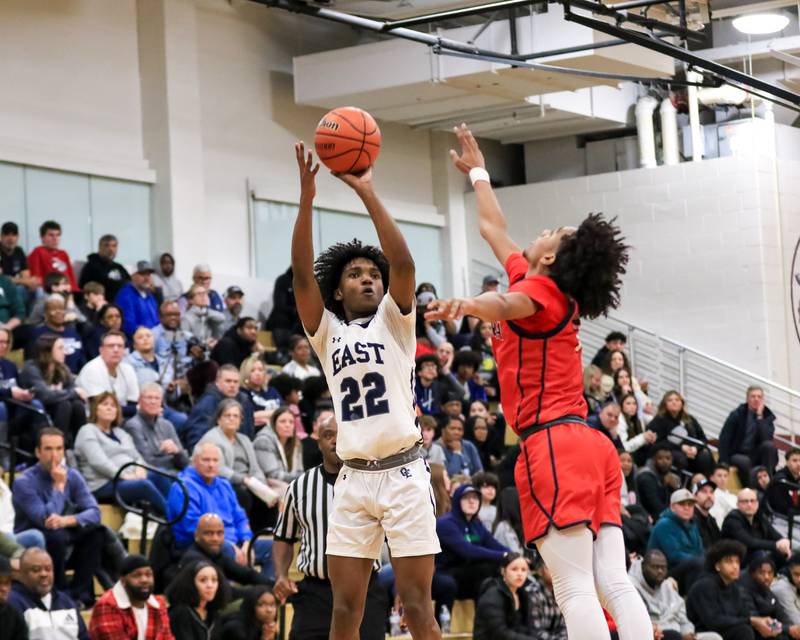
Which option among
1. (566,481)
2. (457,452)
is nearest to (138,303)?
(457,452)

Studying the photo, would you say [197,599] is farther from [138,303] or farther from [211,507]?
[138,303]

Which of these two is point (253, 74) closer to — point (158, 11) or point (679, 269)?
point (158, 11)

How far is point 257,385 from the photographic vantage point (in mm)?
12406

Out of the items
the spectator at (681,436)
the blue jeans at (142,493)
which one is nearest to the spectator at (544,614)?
the blue jeans at (142,493)

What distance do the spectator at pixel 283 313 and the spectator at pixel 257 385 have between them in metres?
2.61

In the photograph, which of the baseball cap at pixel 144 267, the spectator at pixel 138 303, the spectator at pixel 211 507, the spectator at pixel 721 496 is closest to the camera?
the spectator at pixel 211 507

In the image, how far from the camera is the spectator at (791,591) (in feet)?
39.8

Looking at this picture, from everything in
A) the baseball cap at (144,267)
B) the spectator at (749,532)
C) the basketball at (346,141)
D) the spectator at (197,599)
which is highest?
the baseball cap at (144,267)

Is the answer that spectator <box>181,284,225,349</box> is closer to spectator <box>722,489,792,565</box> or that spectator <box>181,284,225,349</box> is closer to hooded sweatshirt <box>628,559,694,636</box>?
hooded sweatshirt <box>628,559,694,636</box>

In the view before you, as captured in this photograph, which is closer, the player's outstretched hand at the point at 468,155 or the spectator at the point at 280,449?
the player's outstretched hand at the point at 468,155

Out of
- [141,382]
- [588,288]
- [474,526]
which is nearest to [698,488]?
[474,526]

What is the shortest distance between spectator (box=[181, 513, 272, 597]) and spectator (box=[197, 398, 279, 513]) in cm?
112

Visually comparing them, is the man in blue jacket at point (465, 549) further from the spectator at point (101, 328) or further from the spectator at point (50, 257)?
the spectator at point (50, 257)

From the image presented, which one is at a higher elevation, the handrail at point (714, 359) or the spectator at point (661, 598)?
the handrail at point (714, 359)
